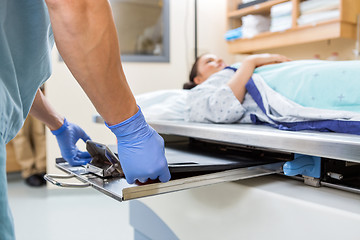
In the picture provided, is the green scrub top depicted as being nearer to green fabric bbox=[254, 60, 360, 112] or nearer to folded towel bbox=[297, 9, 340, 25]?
green fabric bbox=[254, 60, 360, 112]

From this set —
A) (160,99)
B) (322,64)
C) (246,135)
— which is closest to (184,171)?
(246,135)

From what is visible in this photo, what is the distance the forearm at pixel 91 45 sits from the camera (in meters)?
0.53

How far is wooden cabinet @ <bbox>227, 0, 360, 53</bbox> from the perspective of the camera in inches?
84.8

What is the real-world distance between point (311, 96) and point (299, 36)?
1.44 m

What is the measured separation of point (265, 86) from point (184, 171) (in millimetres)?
640

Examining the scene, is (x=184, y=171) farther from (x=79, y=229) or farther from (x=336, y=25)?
(x=336, y=25)

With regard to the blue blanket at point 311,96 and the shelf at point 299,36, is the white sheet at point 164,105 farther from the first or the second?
the shelf at point 299,36

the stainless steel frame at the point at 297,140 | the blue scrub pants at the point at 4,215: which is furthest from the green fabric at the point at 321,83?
the blue scrub pants at the point at 4,215

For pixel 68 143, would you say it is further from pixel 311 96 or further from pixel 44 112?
pixel 311 96

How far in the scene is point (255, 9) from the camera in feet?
8.88

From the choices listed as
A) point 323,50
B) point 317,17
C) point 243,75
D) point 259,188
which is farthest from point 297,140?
point 323,50

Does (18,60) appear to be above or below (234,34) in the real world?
below

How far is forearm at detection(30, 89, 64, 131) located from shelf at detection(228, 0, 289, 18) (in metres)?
2.01

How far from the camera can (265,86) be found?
4.19 feet
